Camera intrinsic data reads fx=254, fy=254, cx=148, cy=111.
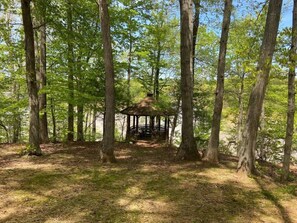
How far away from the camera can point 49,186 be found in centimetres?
565

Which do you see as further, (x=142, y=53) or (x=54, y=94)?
(x=142, y=53)

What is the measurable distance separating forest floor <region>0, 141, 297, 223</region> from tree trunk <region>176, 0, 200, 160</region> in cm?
59

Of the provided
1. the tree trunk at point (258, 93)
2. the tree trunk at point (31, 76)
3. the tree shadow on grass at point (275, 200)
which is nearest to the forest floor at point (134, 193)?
the tree shadow on grass at point (275, 200)

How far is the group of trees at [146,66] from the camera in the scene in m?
7.26

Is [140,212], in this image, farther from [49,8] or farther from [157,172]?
[49,8]

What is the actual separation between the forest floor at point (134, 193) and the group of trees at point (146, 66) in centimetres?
100

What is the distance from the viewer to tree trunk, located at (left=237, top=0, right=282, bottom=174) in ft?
22.1

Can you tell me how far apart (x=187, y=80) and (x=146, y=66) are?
1000cm

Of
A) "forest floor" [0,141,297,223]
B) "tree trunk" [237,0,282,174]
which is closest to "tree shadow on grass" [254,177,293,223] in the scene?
"forest floor" [0,141,297,223]

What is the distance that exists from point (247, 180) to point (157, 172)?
2.47m

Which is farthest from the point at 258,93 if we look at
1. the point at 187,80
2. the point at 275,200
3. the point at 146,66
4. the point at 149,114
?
the point at 146,66

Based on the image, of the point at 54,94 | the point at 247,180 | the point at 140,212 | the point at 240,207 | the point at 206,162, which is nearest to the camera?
the point at 140,212

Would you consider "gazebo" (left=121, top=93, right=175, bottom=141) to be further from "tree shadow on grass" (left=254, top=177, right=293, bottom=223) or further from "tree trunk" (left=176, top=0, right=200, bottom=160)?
"tree shadow on grass" (left=254, top=177, right=293, bottom=223)

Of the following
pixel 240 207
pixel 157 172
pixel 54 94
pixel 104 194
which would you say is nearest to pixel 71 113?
pixel 54 94
